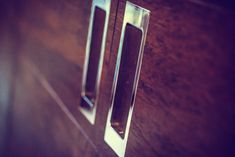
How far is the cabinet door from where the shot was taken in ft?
1.89

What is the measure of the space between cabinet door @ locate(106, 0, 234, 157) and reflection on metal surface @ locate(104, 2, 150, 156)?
1.1 inches

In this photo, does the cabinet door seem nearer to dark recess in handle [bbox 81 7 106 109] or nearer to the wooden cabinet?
the wooden cabinet

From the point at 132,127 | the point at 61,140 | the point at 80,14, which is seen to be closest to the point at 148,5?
the point at 132,127

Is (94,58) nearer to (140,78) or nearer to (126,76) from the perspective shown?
(126,76)

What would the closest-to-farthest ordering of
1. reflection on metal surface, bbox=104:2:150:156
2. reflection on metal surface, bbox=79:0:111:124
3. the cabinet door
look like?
1. the cabinet door
2. reflection on metal surface, bbox=104:2:150:156
3. reflection on metal surface, bbox=79:0:111:124

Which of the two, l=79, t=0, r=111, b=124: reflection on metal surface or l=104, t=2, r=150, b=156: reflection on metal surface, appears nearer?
l=104, t=2, r=150, b=156: reflection on metal surface

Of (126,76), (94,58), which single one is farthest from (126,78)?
(94,58)

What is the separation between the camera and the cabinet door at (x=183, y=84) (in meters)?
0.58

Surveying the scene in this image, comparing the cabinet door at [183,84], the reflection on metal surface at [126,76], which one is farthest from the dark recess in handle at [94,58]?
the cabinet door at [183,84]

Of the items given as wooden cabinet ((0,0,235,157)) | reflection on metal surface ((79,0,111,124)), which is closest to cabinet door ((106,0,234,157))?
wooden cabinet ((0,0,235,157))

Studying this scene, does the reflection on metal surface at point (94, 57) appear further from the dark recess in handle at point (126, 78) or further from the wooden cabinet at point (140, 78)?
the dark recess in handle at point (126, 78)

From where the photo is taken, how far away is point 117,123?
981 mm

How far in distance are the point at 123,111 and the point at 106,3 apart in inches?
14.0

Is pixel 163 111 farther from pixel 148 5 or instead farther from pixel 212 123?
pixel 148 5
